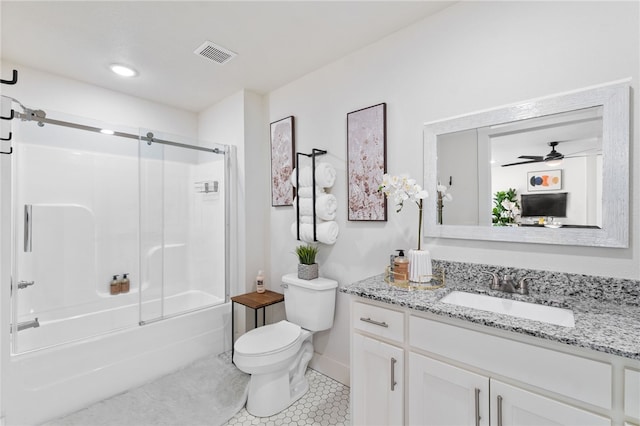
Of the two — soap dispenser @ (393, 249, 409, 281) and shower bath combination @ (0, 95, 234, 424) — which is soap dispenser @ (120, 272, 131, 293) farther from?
soap dispenser @ (393, 249, 409, 281)

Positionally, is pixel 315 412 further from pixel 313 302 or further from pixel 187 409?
pixel 187 409

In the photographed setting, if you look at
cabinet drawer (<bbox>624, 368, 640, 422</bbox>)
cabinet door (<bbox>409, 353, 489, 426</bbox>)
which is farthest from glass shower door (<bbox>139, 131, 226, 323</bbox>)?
cabinet drawer (<bbox>624, 368, 640, 422</bbox>)

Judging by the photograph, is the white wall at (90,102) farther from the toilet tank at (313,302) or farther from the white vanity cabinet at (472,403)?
the white vanity cabinet at (472,403)

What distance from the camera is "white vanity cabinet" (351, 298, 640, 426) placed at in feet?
2.92

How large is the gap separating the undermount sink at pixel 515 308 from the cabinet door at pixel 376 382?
378 millimetres

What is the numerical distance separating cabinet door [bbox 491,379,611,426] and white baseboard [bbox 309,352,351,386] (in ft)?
4.06

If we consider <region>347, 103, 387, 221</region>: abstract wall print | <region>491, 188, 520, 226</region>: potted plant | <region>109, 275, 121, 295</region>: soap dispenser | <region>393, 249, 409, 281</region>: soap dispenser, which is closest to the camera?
<region>491, 188, 520, 226</region>: potted plant

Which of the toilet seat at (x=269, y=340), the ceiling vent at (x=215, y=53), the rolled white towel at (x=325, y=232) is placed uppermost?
the ceiling vent at (x=215, y=53)

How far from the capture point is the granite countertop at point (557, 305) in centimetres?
89

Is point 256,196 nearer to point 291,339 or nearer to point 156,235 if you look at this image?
point 156,235

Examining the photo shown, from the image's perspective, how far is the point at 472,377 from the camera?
1113 millimetres

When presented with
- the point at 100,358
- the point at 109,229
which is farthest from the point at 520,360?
the point at 109,229

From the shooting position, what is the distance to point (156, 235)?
2.63 meters

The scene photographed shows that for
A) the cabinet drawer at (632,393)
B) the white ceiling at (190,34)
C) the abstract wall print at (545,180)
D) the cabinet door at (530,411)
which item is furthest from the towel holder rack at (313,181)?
the cabinet drawer at (632,393)
